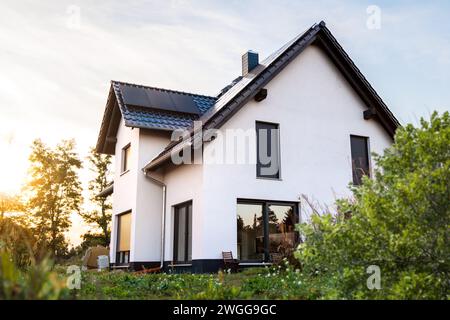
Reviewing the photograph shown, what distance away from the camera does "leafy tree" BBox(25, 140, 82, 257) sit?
3052 cm

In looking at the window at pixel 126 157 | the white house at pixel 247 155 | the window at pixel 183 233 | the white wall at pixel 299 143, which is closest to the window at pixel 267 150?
the white house at pixel 247 155

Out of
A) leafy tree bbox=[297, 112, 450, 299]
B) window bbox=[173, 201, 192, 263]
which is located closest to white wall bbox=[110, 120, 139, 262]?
window bbox=[173, 201, 192, 263]

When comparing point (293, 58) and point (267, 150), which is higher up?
point (293, 58)

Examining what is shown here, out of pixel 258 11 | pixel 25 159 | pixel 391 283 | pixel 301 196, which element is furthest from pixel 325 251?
pixel 25 159

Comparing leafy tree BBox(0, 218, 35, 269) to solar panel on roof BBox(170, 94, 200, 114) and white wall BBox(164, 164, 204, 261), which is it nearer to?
white wall BBox(164, 164, 204, 261)

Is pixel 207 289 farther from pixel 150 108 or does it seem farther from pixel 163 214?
pixel 150 108

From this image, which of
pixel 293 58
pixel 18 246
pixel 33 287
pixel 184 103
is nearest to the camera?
pixel 33 287

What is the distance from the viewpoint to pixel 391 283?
450 centimetres

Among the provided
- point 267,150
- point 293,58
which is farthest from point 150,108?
point 293,58

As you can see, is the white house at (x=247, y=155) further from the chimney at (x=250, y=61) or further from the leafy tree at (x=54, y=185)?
the leafy tree at (x=54, y=185)

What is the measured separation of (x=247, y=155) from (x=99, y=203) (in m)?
23.2

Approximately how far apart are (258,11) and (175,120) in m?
4.44

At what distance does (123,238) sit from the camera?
14961mm

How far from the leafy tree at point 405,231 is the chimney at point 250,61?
1009 cm
